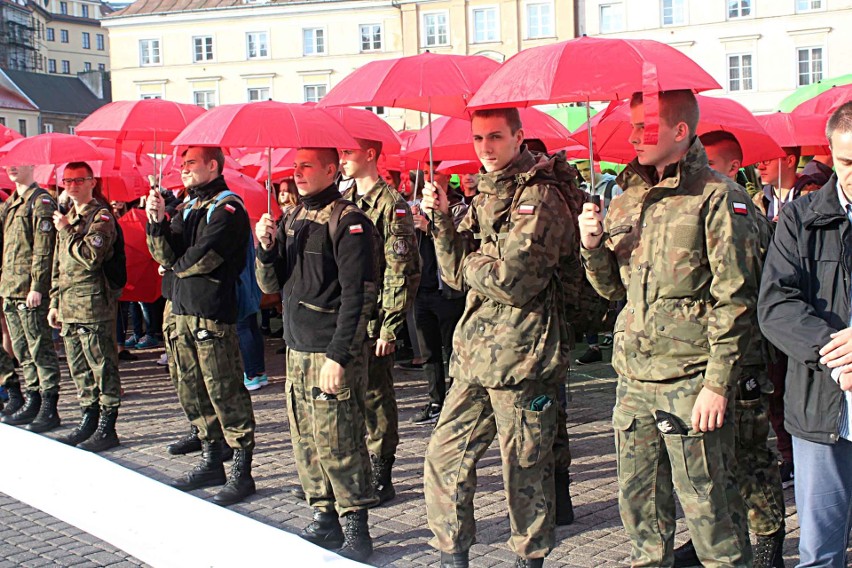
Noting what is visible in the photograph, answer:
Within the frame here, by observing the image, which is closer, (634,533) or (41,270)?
(634,533)

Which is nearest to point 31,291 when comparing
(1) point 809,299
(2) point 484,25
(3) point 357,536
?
(3) point 357,536

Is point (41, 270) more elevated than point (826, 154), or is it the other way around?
point (826, 154)

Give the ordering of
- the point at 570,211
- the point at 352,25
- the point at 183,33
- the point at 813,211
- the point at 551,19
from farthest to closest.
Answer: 1. the point at 183,33
2. the point at 352,25
3. the point at 551,19
4. the point at 570,211
5. the point at 813,211

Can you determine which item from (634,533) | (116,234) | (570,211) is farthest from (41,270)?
(634,533)

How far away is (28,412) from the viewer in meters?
8.66

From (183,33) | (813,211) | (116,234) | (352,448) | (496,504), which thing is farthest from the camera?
(183,33)

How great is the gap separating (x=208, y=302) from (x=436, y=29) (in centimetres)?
5356

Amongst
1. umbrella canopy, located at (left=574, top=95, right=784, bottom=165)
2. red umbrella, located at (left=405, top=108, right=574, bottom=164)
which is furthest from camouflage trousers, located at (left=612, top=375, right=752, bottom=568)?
red umbrella, located at (left=405, top=108, right=574, bottom=164)

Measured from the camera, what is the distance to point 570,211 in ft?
15.6

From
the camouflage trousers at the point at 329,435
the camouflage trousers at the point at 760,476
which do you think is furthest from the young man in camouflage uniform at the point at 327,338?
the camouflage trousers at the point at 760,476

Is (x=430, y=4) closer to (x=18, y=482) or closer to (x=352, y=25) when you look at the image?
(x=352, y=25)

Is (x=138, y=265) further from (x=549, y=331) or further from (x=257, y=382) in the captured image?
(x=549, y=331)

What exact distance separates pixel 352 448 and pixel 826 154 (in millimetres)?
5519

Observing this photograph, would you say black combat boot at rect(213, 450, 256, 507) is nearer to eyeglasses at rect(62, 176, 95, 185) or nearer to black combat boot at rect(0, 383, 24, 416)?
eyeglasses at rect(62, 176, 95, 185)
